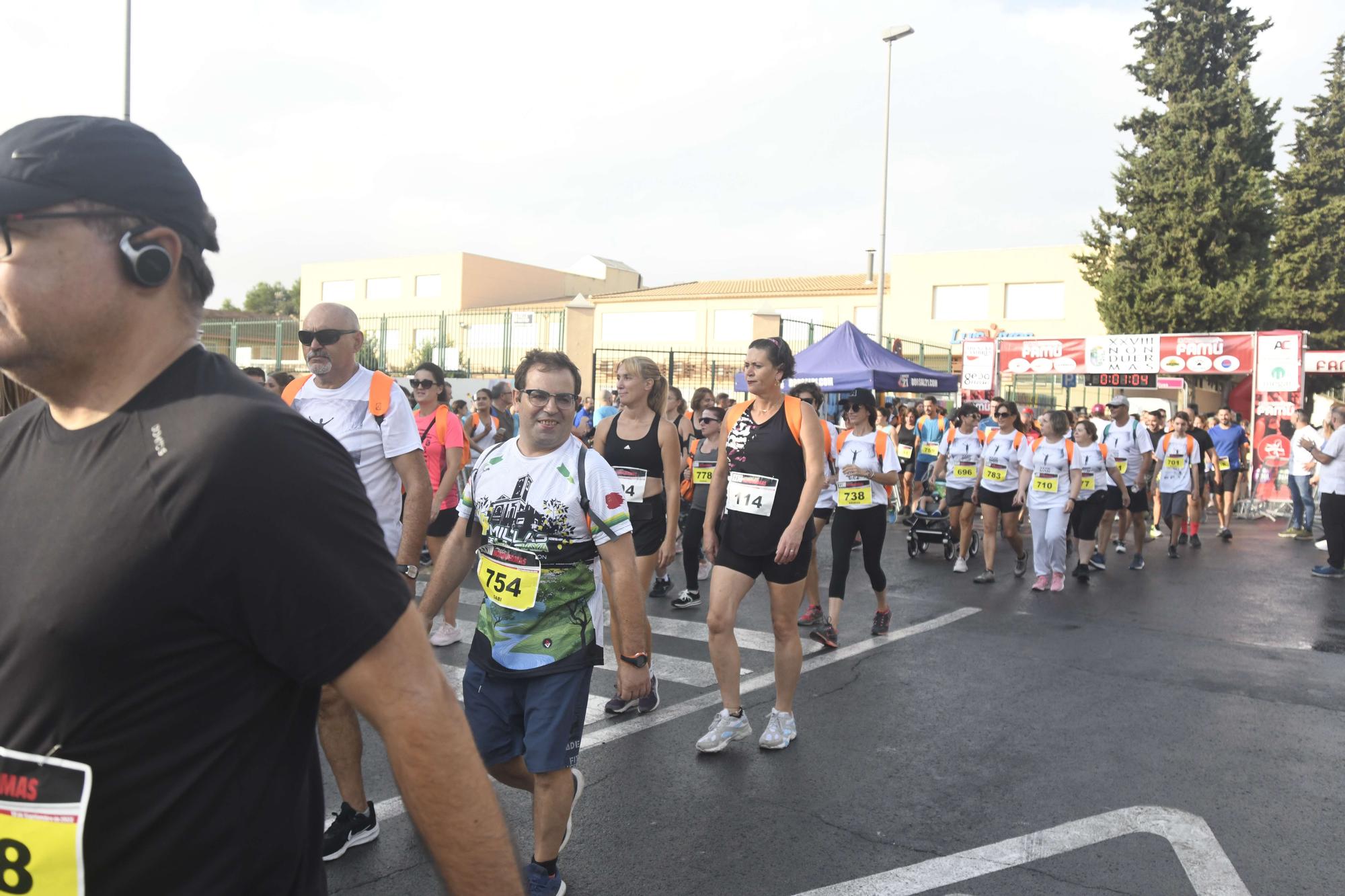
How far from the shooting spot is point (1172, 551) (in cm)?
1362

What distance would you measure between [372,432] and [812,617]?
15.4 ft

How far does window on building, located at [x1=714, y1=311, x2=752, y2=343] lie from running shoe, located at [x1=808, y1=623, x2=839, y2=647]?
4111cm

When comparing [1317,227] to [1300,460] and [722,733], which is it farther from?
[722,733]

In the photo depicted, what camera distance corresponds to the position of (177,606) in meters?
1.18

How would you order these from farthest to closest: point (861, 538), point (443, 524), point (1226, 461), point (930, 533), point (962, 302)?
1. point (962, 302)
2. point (1226, 461)
3. point (930, 533)
4. point (861, 538)
5. point (443, 524)

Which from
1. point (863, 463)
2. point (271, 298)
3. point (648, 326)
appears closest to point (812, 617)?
point (863, 463)

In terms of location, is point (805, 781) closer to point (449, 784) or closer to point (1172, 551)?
point (449, 784)

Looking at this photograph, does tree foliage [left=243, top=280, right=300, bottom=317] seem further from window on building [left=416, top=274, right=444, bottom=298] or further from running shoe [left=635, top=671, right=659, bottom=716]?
running shoe [left=635, top=671, right=659, bottom=716]

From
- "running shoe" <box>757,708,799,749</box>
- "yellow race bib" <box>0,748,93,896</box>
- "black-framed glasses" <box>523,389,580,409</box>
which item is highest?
"black-framed glasses" <box>523,389,580,409</box>

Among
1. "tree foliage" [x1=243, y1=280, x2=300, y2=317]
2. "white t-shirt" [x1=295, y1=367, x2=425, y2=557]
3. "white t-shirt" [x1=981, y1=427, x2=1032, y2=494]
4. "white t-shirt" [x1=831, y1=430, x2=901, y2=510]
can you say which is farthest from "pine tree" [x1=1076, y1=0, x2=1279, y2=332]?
"tree foliage" [x1=243, y1=280, x2=300, y2=317]

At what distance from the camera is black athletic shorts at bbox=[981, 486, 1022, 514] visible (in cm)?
1102

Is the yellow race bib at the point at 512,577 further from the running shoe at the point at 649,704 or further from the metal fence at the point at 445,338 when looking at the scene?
the metal fence at the point at 445,338

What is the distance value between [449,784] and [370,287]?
6305 centimetres

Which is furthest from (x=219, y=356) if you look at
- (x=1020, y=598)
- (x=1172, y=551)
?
(x=1172, y=551)
